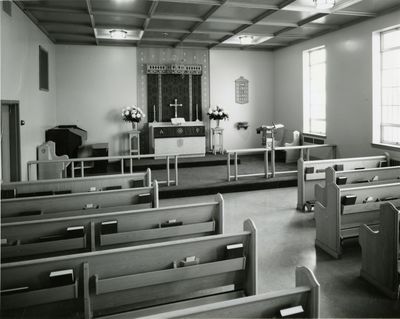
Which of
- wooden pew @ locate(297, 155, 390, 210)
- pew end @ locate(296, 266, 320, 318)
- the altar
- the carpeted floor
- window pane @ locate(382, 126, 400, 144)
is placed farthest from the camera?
the altar

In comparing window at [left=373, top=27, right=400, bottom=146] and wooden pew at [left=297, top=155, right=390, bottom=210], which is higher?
window at [left=373, top=27, right=400, bottom=146]

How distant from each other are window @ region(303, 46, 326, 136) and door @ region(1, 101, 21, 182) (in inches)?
275

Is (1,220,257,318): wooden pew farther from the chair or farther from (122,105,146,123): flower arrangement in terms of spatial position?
(122,105,146,123): flower arrangement

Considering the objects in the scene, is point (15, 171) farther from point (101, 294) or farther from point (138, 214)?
point (101, 294)

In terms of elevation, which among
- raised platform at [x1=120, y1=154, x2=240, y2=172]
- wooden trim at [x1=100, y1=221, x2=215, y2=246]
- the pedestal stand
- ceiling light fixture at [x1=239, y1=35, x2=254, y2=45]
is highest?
ceiling light fixture at [x1=239, y1=35, x2=254, y2=45]

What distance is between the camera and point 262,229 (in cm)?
505

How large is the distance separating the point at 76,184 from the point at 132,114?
571 cm

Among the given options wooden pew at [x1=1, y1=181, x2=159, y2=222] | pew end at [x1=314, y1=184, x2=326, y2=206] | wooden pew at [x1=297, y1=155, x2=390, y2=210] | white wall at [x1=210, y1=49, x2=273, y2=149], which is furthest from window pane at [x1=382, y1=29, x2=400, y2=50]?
wooden pew at [x1=1, y1=181, x2=159, y2=222]

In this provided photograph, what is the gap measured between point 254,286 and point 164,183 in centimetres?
488

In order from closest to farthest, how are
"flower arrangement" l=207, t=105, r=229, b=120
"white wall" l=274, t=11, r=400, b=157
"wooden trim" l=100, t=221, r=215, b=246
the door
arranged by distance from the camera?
"wooden trim" l=100, t=221, r=215, b=246 < the door < "white wall" l=274, t=11, r=400, b=157 < "flower arrangement" l=207, t=105, r=229, b=120

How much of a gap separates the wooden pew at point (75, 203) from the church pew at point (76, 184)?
670 mm

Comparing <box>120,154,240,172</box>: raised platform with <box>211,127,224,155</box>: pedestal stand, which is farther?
<box>211,127,224,155</box>: pedestal stand

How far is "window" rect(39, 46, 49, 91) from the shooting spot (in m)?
8.28

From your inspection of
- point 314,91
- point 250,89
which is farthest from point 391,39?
point 250,89
